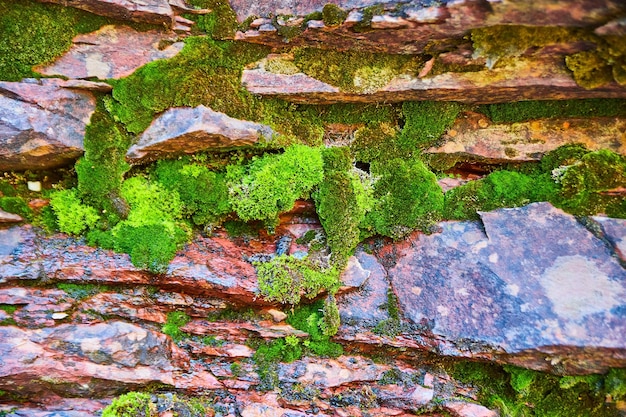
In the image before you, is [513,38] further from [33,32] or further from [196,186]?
[33,32]

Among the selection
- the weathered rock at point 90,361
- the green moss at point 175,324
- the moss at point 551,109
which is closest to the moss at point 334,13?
the moss at point 551,109

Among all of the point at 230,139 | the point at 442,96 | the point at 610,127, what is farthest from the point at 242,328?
the point at 610,127

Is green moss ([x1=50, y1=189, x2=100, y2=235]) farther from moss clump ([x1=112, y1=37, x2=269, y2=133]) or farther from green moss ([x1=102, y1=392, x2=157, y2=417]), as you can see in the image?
green moss ([x1=102, y1=392, x2=157, y2=417])

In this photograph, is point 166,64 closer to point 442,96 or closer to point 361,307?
point 442,96

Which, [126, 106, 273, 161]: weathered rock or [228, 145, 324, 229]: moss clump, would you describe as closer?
[126, 106, 273, 161]: weathered rock

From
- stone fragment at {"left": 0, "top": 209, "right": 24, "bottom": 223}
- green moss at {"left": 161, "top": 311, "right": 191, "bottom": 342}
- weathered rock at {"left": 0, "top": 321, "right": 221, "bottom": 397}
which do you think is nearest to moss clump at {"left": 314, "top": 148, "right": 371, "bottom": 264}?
green moss at {"left": 161, "top": 311, "right": 191, "bottom": 342}

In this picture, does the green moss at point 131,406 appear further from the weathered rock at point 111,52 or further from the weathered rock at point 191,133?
the weathered rock at point 111,52
